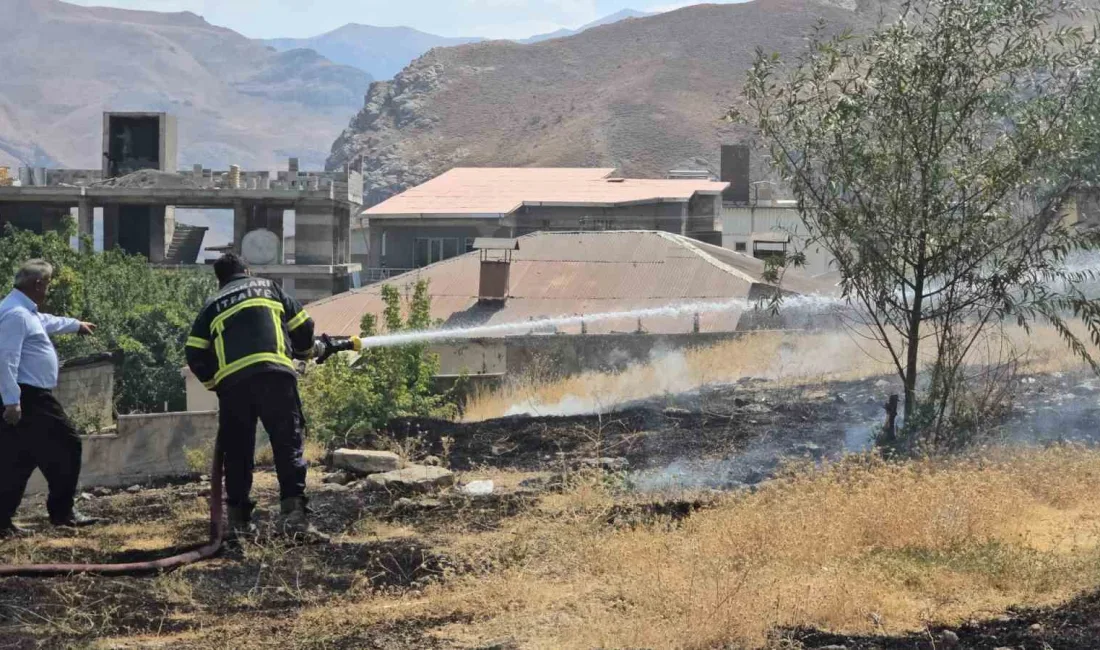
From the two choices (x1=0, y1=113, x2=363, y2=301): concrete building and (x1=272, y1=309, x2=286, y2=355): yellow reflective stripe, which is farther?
(x1=0, y1=113, x2=363, y2=301): concrete building

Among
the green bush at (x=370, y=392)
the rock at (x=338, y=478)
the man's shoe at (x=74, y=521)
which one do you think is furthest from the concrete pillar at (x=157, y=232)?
the man's shoe at (x=74, y=521)

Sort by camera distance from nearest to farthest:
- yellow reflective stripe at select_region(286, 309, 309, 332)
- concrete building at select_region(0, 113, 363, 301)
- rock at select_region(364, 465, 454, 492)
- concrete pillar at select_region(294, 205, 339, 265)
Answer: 1. yellow reflective stripe at select_region(286, 309, 309, 332)
2. rock at select_region(364, 465, 454, 492)
3. concrete building at select_region(0, 113, 363, 301)
4. concrete pillar at select_region(294, 205, 339, 265)

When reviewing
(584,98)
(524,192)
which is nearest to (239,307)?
(524,192)

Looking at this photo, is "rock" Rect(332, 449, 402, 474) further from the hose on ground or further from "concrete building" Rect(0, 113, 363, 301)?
"concrete building" Rect(0, 113, 363, 301)

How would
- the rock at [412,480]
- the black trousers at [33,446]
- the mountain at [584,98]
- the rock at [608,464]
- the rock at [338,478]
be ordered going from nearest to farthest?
the black trousers at [33,446] → the rock at [412,480] → the rock at [608,464] → the rock at [338,478] → the mountain at [584,98]

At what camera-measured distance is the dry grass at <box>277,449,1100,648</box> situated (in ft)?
21.9

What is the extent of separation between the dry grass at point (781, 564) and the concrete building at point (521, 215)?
4636cm

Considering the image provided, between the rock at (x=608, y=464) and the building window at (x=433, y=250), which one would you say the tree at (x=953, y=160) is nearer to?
the rock at (x=608, y=464)

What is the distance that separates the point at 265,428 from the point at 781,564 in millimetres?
3373

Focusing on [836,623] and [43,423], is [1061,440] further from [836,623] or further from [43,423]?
[43,423]

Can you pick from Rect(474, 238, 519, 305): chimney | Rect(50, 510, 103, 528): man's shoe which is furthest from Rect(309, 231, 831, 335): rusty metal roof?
Rect(50, 510, 103, 528): man's shoe

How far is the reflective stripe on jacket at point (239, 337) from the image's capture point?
8.68 metres

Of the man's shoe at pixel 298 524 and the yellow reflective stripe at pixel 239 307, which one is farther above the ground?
the yellow reflective stripe at pixel 239 307

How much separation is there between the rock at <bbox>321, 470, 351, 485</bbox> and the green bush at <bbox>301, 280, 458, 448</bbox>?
1871 millimetres
